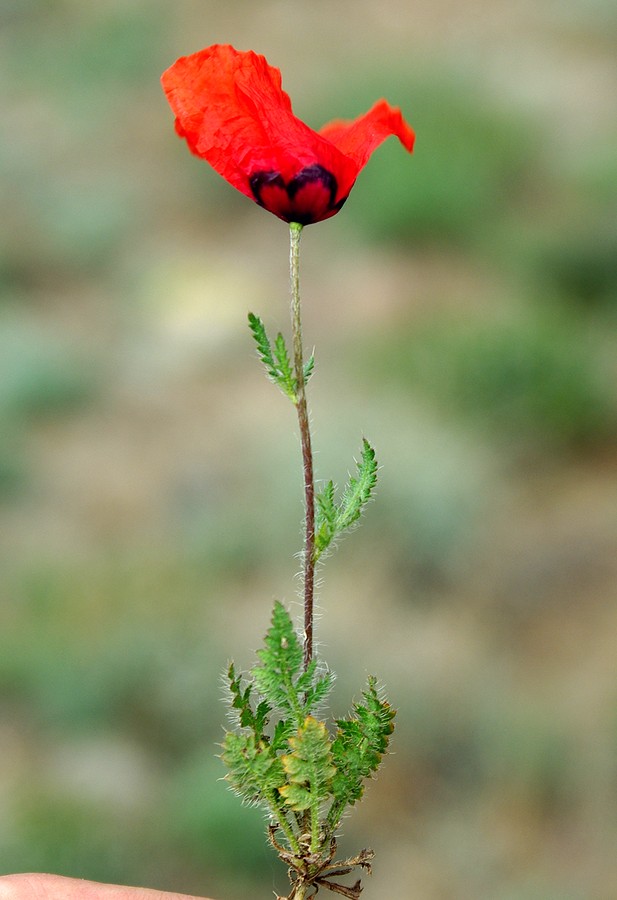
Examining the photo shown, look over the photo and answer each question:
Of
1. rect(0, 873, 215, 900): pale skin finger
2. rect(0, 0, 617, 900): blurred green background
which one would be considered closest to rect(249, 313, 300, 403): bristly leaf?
rect(0, 873, 215, 900): pale skin finger

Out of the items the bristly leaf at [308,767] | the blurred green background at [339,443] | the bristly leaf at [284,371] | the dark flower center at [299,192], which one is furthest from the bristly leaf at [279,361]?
the blurred green background at [339,443]

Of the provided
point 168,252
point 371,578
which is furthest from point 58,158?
point 371,578

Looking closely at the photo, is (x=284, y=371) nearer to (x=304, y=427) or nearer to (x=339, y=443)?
(x=304, y=427)

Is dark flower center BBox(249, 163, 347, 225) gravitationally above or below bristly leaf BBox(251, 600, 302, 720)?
above

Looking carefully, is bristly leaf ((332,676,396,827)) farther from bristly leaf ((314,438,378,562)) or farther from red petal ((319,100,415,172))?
red petal ((319,100,415,172))

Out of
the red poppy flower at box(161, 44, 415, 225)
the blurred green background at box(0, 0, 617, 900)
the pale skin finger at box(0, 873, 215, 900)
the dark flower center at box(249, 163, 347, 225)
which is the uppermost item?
the blurred green background at box(0, 0, 617, 900)

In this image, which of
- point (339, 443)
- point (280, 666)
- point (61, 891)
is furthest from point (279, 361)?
point (339, 443)
